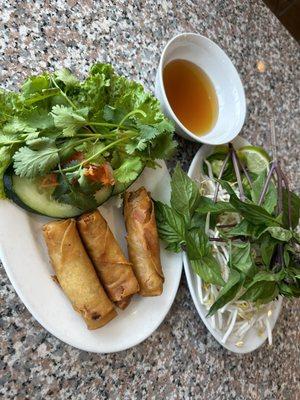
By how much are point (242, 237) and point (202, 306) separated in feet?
0.69

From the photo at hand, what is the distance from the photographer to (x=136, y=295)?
1.16 m

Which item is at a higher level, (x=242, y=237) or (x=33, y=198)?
(x=33, y=198)

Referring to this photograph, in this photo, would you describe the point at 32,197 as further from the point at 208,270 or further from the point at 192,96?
the point at 192,96

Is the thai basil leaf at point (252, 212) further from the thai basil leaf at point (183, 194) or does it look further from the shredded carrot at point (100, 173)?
the shredded carrot at point (100, 173)

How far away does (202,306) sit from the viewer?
1.22 meters

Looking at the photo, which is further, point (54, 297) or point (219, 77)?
point (219, 77)

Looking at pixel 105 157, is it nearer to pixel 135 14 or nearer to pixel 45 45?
pixel 45 45

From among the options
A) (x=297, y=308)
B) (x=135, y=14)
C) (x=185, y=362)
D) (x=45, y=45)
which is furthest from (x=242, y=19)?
(x=185, y=362)

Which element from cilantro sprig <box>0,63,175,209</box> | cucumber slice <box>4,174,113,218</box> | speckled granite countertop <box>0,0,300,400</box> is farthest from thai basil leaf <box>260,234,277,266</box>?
cucumber slice <box>4,174,113,218</box>

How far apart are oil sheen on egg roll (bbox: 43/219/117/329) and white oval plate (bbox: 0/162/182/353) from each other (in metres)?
0.03

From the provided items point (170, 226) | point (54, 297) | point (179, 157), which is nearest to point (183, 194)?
point (170, 226)

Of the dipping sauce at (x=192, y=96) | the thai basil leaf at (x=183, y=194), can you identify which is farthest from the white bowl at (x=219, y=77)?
the thai basil leaf at (x=183, y=194)

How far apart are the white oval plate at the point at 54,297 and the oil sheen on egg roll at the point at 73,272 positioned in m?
0.03

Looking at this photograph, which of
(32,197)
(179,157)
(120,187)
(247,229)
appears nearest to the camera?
(32,197)
